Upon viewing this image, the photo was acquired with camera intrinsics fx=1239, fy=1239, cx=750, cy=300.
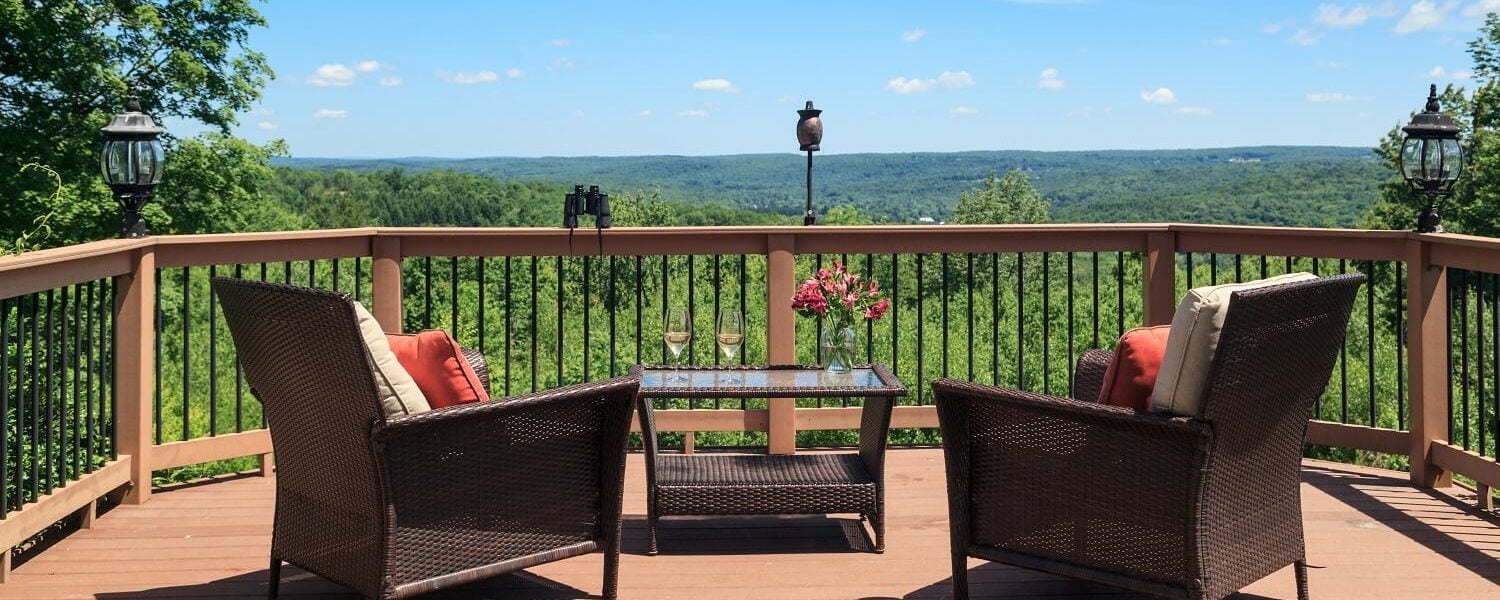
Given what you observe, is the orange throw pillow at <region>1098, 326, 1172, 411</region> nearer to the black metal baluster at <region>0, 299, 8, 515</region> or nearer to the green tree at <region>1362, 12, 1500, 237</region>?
the black metal baluster at <region>0, 299, 8, 515</region>

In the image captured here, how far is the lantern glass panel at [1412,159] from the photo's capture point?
14.8 ft

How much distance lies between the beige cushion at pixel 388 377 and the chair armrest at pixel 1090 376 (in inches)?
67.7

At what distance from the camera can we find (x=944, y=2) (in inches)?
2219

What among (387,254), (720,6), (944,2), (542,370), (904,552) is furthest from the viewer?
(944,2)

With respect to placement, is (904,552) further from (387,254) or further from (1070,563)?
(387,254)

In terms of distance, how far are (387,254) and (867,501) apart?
2208 mm

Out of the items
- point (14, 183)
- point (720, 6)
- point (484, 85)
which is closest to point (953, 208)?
point (720, 6)

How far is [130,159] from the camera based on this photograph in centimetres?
445

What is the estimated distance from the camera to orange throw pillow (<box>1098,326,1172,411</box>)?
276 cm

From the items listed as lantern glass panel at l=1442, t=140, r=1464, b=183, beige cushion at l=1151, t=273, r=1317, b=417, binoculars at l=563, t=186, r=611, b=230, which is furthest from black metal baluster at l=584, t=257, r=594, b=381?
lantern glass panel at l=1442, t=140, r=1464, b=183

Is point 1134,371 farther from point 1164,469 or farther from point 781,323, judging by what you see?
point 781,323

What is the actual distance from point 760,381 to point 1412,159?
265cm

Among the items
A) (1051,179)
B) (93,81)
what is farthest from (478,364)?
(1051,179)

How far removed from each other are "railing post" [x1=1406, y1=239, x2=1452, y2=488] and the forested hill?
3690 cm
